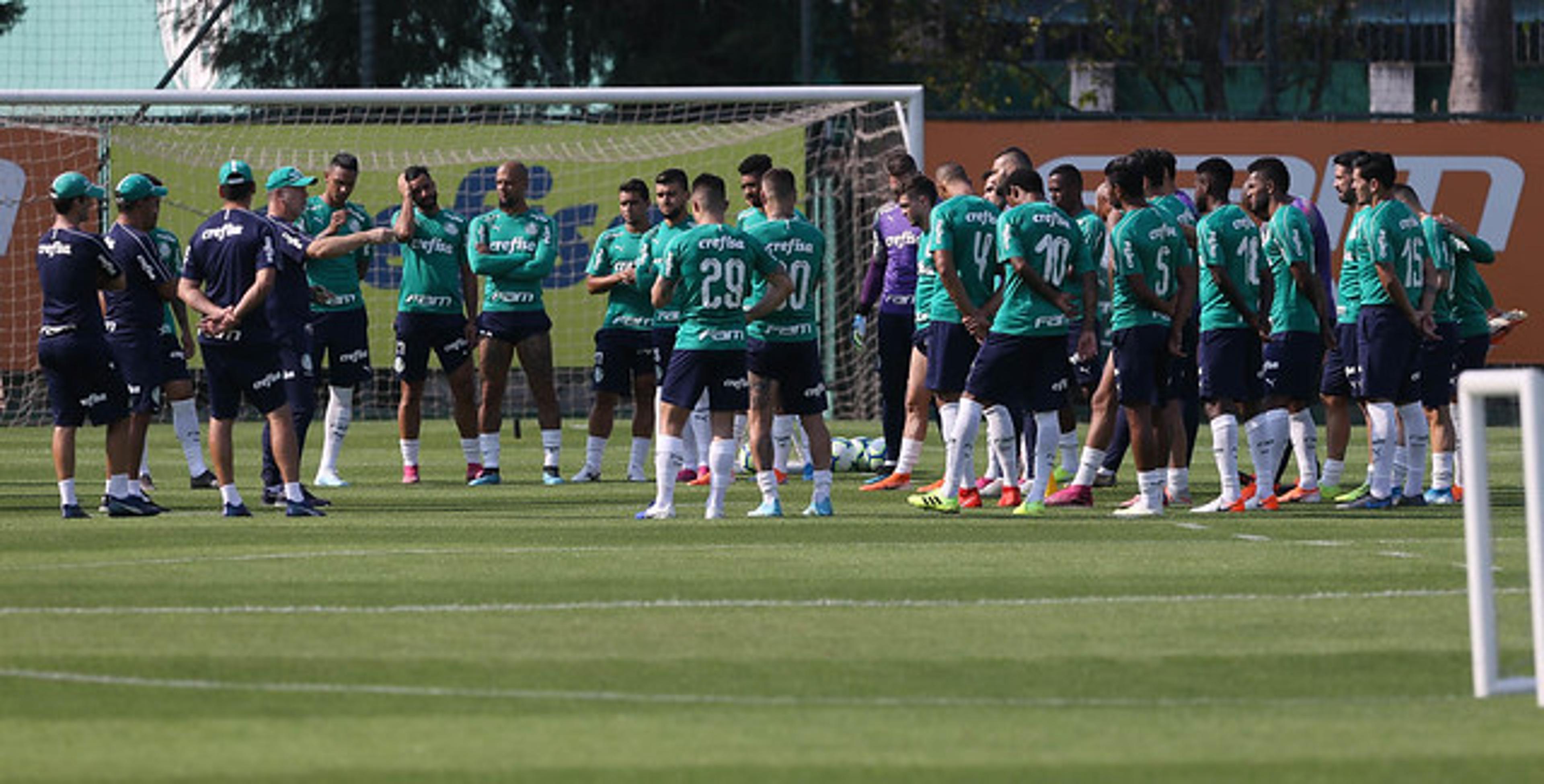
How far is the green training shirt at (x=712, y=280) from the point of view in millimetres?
14234

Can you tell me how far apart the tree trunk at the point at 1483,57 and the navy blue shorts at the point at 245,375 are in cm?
2142

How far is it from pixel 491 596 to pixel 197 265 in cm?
514

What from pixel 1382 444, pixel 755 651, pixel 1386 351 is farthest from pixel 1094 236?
pixel 755 651

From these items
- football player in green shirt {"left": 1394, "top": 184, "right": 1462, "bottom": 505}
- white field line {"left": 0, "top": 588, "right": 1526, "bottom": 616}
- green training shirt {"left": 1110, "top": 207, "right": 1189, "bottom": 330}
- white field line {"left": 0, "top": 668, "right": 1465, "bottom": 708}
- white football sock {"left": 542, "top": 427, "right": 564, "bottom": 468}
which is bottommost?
white field line {"left": 0, "top": 668, "right": 1465, "bottom": 708}

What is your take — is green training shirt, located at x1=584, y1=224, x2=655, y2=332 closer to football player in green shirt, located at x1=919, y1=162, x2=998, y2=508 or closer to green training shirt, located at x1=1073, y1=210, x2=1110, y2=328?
football player in green shirt, located at x1=919, y1=162, x2=998, y2=508

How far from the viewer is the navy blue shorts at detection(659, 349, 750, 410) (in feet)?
47.4

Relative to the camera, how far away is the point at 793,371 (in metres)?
15.2

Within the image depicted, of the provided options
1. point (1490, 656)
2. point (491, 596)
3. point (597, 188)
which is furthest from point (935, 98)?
point (1490, 656)

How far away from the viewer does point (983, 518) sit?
15.1 m

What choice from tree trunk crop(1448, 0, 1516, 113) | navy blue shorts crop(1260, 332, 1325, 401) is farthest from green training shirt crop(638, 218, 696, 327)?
tree trunk crop(1448, 0, 1516, 113)

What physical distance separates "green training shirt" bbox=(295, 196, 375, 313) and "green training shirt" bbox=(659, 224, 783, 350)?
4396mm

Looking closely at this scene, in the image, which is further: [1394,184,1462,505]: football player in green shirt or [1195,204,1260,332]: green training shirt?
[1394,184,1462,505]: football player in green shirt

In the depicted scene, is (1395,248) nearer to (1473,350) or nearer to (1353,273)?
(1353,273)

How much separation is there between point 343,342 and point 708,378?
14.9 ft
